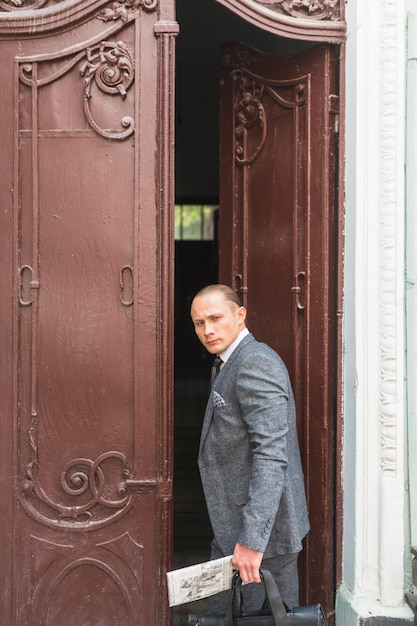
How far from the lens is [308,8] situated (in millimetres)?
2883

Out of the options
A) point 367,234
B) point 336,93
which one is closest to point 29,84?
point 336,93

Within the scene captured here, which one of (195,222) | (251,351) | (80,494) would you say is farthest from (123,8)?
(195,222)

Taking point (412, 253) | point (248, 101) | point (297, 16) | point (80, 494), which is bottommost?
point (80, 494)

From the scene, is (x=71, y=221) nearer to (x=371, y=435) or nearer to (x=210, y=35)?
(x=371, y=435)

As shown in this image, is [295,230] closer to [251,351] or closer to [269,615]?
[251,351]

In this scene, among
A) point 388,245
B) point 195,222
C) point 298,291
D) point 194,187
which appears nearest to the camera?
point 388,245

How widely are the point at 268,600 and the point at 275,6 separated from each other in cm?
251

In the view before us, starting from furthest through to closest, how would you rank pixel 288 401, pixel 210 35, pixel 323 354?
1. pixel 210 35
2. pixel 323 354
3. pixel 288 401

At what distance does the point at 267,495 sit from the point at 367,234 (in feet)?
3.96

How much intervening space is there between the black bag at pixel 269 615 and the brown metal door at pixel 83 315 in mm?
707

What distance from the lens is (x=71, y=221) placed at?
9.37 ft

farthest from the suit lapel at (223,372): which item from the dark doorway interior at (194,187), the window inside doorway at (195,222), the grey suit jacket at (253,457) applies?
the window inside doorway at (195,222)

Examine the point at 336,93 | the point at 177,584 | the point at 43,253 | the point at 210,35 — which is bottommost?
the point at 177,584

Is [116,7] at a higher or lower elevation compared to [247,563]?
higher
